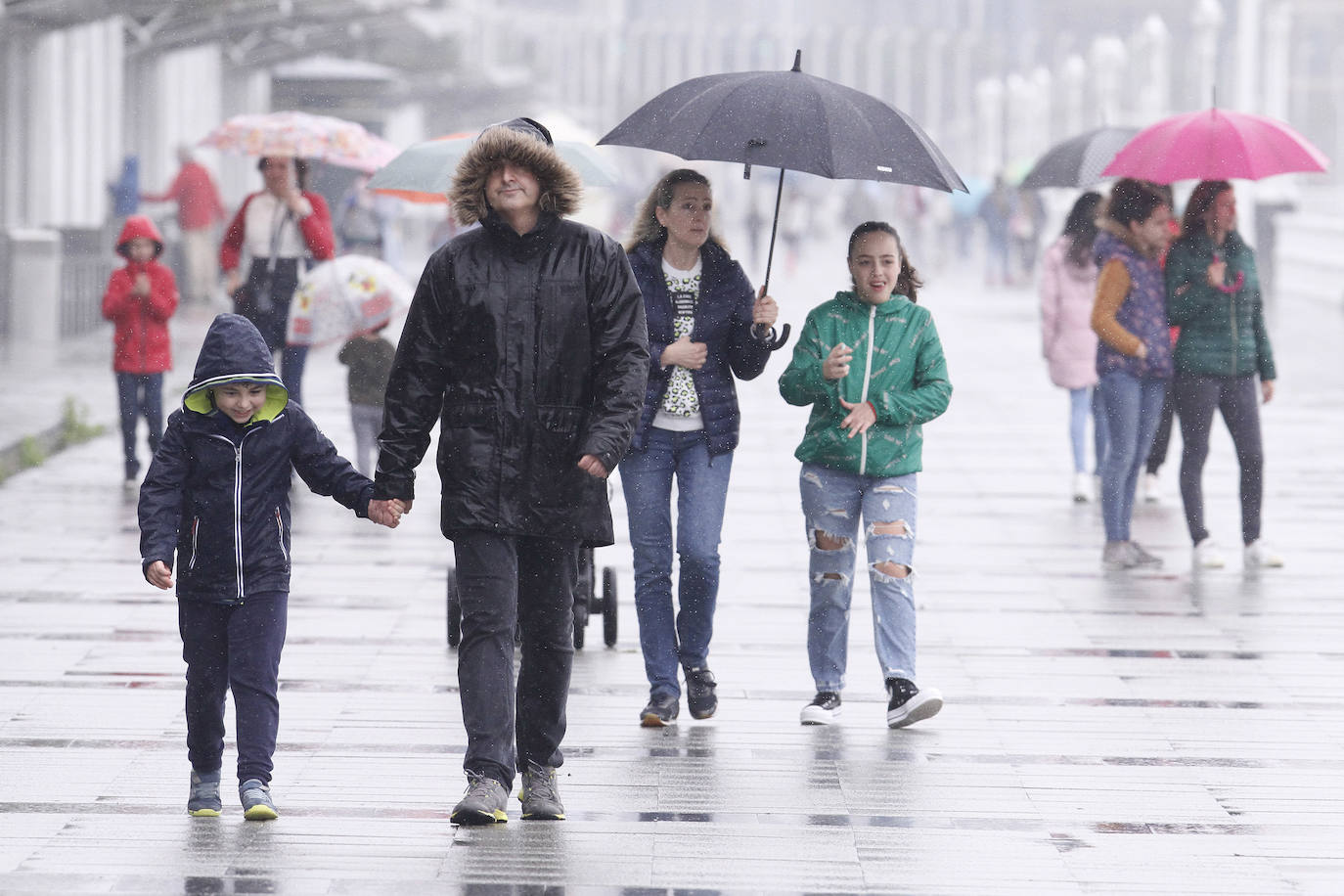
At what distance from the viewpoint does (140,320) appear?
1091 centimetres

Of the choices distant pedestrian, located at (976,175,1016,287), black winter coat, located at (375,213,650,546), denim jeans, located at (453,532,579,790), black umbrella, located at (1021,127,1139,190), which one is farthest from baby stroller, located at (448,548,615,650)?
distant pedestrian, located at (976,175,1016,287)

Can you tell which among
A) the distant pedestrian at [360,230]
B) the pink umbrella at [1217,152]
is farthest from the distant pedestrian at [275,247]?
the distant pedestrian at [360,230]

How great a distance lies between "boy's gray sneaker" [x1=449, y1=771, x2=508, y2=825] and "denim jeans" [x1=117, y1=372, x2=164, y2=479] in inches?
246

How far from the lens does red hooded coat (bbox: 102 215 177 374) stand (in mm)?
10727

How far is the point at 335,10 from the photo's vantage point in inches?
1025

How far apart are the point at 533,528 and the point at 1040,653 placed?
2906mm

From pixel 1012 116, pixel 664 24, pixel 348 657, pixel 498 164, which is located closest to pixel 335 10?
pixel 348 657

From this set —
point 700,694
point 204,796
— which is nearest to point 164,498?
point 204,796

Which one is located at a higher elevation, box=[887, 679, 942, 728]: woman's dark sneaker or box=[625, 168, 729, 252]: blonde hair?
box=[625, 168, 729, 252]: blonde hair

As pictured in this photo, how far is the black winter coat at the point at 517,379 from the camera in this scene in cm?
505

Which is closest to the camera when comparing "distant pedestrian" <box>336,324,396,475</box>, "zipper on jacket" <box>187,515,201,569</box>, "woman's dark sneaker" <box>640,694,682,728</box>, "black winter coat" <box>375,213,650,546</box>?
"black winter coat" <box>375,213,650,546</box>

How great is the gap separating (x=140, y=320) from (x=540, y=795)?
626cm

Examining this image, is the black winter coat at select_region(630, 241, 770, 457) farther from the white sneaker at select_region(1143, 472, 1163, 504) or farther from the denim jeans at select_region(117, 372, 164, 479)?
the white sneaker at select_region(1143, 472, 1163, 504)

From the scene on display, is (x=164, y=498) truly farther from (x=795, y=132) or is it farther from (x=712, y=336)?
(x=795, y=132)
